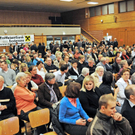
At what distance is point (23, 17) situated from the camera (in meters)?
23.6

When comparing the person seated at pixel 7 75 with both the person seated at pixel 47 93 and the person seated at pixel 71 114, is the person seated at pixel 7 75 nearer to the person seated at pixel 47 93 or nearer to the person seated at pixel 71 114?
the person seated at pixel 47 93

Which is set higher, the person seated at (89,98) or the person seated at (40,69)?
the person seated at (40,69)

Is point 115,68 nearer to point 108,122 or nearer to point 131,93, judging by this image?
point 131,93

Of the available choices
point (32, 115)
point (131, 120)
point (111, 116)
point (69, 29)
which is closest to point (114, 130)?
point (111, 116)

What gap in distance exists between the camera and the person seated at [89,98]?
11.0ft

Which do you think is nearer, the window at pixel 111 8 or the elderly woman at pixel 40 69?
the elderly woman at pixel 40 69

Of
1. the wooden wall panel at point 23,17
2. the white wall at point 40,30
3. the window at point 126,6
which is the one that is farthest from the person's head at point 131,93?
the wooden wall panel at point 23,17

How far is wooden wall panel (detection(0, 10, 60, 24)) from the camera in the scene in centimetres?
2250

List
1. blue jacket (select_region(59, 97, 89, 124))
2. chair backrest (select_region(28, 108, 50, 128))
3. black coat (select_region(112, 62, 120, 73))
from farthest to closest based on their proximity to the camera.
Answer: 1. black coat (select_region(112, 62, 120, 73))
2. chair backrest (select_region(28, 108, 50, 128))
3. blue jacket (select_region(59, 97, 89, 124))

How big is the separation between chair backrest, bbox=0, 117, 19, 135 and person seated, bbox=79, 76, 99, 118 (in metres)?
1.18

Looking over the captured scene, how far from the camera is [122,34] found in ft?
62.5

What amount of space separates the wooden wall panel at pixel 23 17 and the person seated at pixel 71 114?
21.8 meters

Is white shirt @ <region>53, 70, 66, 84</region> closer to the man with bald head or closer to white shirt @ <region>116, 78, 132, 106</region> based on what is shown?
white shirt @ <region>116, 78, 132, 106</region>

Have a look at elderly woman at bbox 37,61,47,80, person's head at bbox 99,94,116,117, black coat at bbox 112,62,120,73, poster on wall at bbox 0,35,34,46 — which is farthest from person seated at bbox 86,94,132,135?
poster on wall at bbox 0,35,34,46
